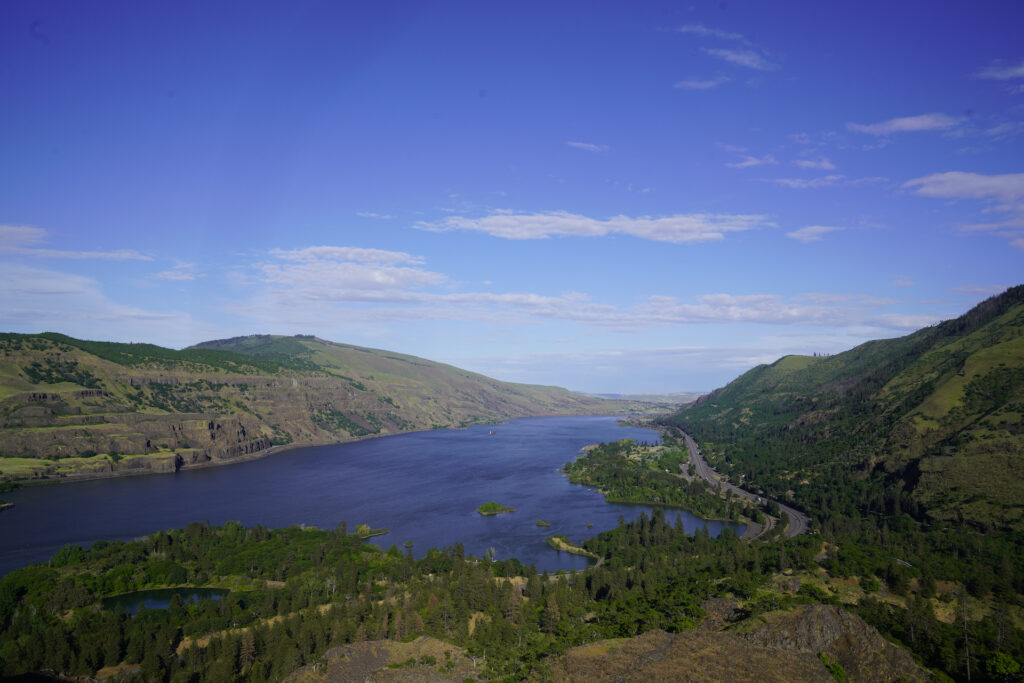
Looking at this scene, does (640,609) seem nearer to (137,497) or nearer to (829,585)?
(829,585)

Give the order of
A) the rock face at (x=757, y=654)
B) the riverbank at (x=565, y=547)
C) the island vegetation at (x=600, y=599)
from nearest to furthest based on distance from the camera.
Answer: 1. the rock face at (x=757, y=654)
2. the island vegetation at (x=600, y=599)
3. the riverbank at (x=565, y=547)

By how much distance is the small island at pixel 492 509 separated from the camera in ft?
579

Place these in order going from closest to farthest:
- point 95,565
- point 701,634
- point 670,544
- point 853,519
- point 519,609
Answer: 1. point 701,634
2. point 519,609
3. point 95,565
4. point 670,544
5. point 853,519

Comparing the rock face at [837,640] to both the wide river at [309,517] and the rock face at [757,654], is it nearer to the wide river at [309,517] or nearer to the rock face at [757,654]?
the rock face at [757,654]

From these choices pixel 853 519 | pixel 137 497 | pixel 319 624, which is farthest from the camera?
pixel 137 497

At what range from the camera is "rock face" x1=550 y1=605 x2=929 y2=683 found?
2052 inches

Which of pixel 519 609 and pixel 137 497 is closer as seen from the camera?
pixel 519 609

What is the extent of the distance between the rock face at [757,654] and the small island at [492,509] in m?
111

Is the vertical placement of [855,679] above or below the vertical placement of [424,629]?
above

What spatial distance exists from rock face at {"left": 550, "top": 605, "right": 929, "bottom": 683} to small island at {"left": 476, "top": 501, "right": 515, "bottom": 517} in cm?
11050

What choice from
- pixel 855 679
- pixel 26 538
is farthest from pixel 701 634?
pixel 26 538

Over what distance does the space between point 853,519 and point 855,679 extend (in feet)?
336

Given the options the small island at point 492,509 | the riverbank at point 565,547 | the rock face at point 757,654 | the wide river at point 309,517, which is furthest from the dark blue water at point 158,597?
the small island at point 492,509

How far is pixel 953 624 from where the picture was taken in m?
76.4
